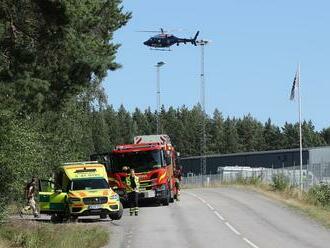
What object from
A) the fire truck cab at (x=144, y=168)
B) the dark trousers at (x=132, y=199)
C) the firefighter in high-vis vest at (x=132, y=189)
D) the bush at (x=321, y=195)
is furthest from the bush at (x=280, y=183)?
the firefighter in high-vis vest at (x=132, y=189)

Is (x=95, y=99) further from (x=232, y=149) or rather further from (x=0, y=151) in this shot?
(x=232, y=149)

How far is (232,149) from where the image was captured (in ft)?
650

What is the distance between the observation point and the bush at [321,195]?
132 feet

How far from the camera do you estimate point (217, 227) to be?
24859mm

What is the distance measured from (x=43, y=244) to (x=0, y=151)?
474 cm

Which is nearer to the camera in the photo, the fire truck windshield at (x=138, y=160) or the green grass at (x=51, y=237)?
the green grass at (x=51, y=237)

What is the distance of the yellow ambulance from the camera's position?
1096 inches

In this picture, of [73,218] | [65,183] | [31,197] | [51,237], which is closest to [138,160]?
[31,197]

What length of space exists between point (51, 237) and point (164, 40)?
105 m

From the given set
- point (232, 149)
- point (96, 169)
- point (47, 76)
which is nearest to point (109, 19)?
point (47, 76)

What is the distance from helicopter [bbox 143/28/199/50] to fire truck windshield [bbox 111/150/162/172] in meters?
88.0

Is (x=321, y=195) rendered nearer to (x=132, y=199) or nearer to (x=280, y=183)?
(x=280, y=183)

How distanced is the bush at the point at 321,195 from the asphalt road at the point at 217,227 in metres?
4.73

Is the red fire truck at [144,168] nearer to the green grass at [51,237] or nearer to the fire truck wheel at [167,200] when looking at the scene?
the fire truck wheel at [167,200]
